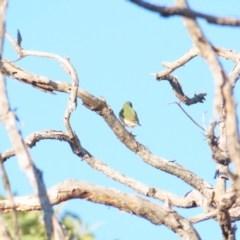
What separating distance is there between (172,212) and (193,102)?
2525 millimetres

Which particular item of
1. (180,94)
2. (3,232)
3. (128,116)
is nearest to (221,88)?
(3,232)

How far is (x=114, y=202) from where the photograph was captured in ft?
13.1

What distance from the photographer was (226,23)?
250 cm

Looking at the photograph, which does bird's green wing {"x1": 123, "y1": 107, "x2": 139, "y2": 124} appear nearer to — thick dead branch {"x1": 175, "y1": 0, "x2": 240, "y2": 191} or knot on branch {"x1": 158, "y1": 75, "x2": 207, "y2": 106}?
knot on branch {"x1": 158, "y1": 75, "x2": 207, "y2": 106}

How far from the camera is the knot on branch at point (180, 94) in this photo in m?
6.44

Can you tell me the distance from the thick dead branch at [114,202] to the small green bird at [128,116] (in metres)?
2.60

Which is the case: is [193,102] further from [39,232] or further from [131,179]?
[39,232]

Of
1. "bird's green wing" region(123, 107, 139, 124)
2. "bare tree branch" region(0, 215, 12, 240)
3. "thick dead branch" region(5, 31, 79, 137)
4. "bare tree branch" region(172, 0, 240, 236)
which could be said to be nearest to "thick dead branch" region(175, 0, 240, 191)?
"bare tree branch" region(172, 0, 240, 236)

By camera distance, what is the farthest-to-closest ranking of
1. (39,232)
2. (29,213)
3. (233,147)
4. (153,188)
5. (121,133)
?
(121,133), (153,188), (29,213), (39,232), (233,147)

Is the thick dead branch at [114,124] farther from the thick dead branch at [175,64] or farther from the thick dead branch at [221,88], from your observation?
the thick dead branch at [221,88]

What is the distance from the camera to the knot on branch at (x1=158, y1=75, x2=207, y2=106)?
644 cm

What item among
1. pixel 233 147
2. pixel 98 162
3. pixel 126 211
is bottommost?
pixel 233 147

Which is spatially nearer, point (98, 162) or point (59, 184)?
point (59, 184)

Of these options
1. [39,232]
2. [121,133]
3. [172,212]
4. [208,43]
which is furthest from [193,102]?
[208,43]
